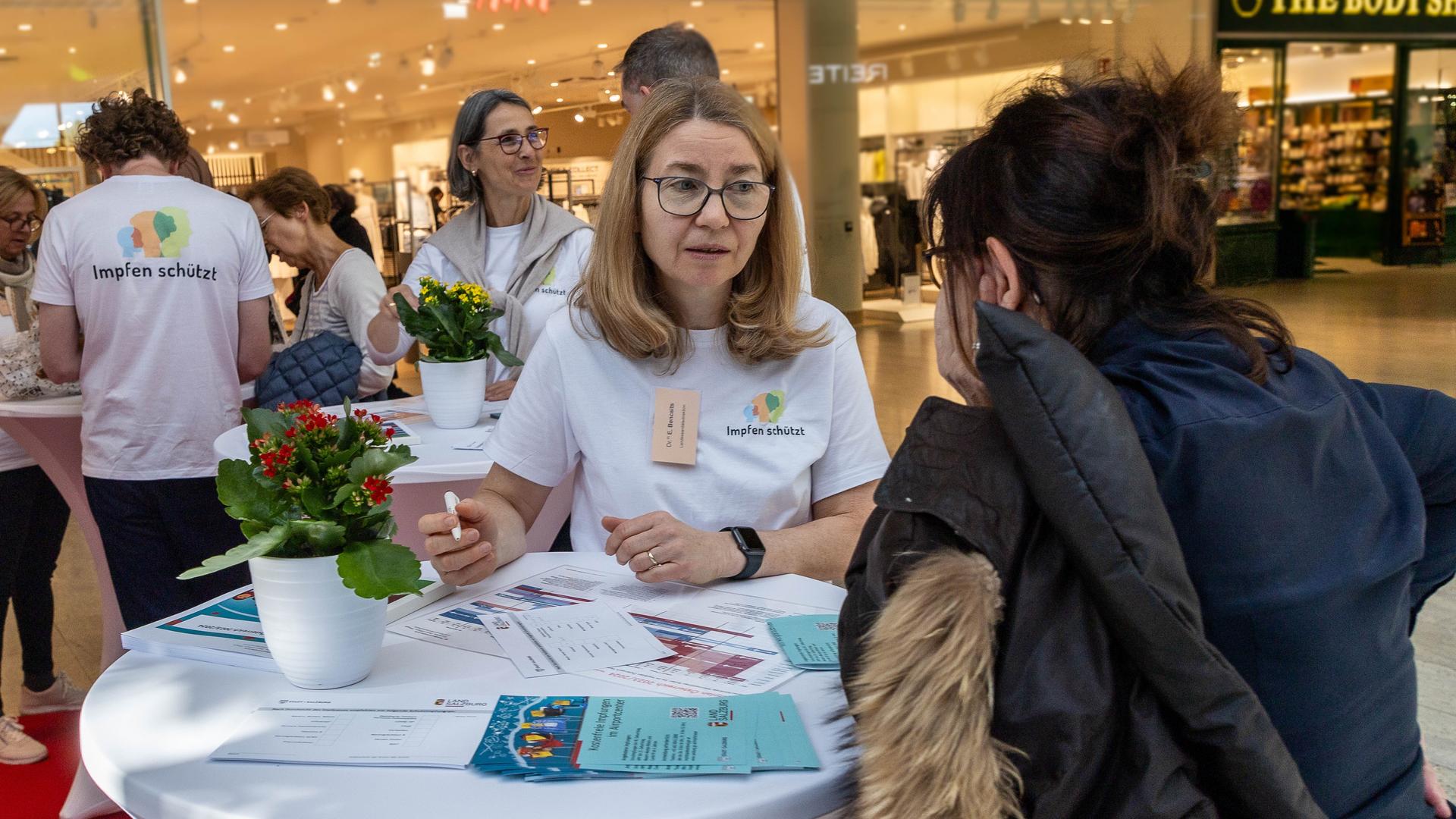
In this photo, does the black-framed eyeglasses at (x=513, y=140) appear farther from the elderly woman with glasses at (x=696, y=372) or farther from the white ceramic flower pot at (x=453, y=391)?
the elderly woman with glasses at (x=696, y=372)

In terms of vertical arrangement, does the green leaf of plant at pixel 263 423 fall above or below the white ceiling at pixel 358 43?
below

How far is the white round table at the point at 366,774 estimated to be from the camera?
104 cm

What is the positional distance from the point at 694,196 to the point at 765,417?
375mm

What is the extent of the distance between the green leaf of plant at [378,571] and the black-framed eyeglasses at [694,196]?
822 mm

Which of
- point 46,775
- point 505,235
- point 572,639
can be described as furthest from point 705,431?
point 46,775

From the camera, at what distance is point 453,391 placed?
2.81 m

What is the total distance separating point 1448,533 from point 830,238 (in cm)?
711

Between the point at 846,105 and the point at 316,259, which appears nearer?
the point at 316,259

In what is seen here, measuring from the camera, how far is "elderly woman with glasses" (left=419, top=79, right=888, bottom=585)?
1870 millimetres

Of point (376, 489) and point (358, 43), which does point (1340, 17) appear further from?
point (376, 489)

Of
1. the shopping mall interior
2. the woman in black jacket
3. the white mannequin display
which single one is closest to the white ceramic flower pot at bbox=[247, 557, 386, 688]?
the woman in black jacket

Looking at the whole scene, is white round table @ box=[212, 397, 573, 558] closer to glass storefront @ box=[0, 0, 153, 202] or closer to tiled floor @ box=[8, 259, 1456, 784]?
tiled floor @ box=[8, 259, 1456, 784]

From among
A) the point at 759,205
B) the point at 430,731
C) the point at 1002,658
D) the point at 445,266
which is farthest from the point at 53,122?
the point at 1002,658

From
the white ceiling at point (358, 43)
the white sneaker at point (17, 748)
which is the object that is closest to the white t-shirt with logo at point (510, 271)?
the white sneaker at point (17, 748)
